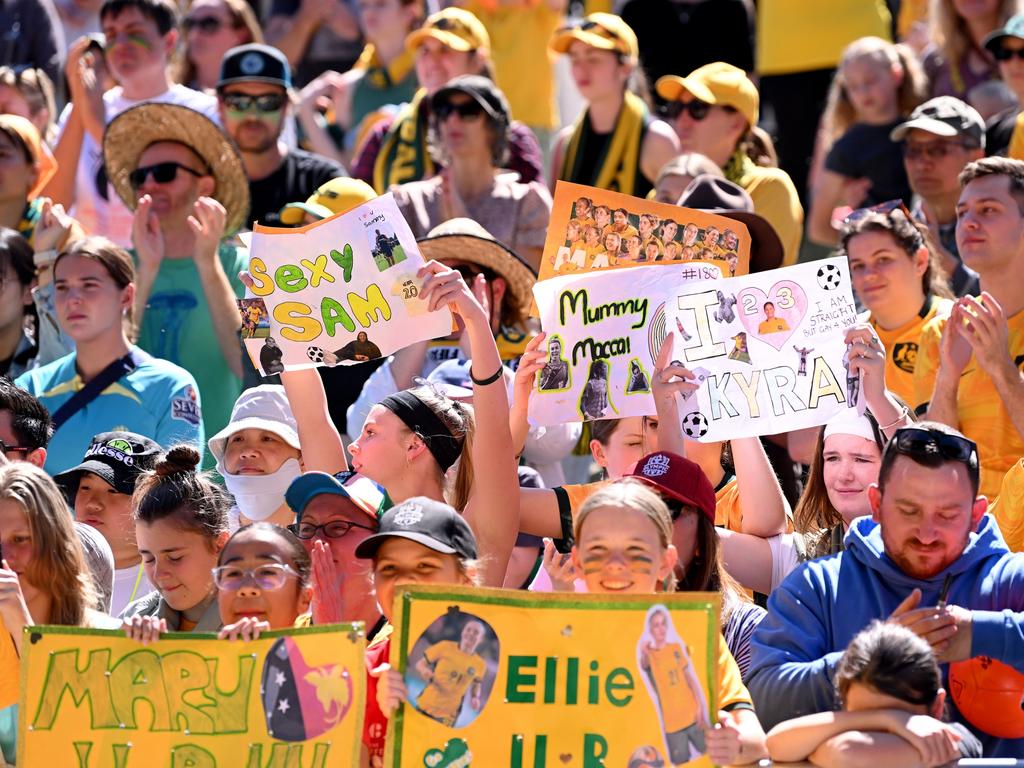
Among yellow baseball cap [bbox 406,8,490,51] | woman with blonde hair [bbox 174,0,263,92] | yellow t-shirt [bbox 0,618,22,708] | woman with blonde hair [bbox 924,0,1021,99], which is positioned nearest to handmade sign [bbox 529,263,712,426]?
yellow t-shirt [bbox 0,618,22,708]

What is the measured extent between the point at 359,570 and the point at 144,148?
361cm

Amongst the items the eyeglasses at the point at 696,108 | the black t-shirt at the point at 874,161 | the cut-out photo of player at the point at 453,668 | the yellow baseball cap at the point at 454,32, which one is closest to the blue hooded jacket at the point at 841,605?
the cut-out photo of player at the point at 453,668

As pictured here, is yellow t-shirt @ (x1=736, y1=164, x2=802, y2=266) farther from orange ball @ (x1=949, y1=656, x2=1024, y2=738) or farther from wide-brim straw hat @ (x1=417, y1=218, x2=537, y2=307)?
orange ball @ (x1=949, y1=656, x2=1024, y2=738)

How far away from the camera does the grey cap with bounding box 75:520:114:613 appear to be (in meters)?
5.61

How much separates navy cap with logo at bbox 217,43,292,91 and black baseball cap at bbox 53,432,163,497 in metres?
2.91

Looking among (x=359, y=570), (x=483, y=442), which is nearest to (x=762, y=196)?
(x=483, y=442)

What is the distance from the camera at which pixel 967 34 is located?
975cm

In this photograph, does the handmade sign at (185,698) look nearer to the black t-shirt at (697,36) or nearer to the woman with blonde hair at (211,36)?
the woman with blonde hair at (211,36)

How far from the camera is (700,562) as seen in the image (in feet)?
17.3

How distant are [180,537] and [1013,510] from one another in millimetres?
2542

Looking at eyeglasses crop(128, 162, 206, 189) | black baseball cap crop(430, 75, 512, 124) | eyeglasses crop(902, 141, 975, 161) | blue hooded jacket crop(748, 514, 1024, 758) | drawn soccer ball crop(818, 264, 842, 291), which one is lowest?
blue hooded jacket crop(748, 514, 1024, 758)

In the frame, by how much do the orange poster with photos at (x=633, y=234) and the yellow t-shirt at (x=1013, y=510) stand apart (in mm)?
1263

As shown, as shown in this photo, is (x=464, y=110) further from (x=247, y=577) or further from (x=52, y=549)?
(x=247, y=577)

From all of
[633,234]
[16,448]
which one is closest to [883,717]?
[633,234]
